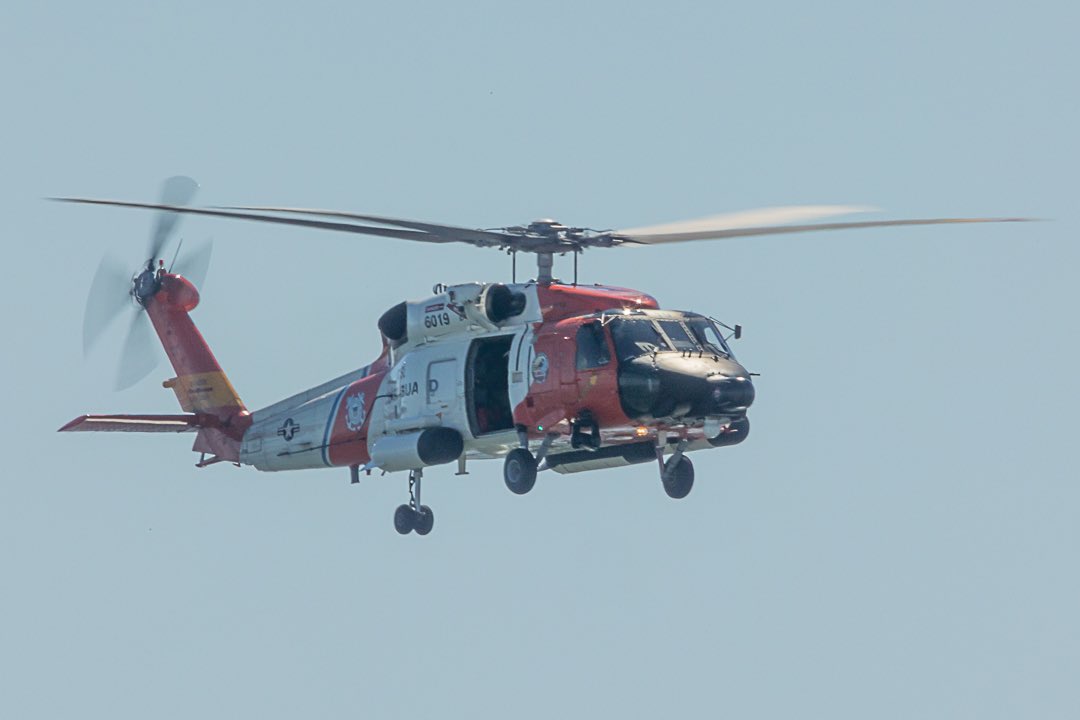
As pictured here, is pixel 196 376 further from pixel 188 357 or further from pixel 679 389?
pixel 679 389

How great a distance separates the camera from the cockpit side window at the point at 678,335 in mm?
27672

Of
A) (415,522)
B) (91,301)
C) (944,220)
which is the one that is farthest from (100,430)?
(944,220)

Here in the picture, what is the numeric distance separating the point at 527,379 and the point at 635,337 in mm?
1817

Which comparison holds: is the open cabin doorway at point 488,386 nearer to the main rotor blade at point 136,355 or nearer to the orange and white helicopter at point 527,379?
the orange and white helicopter at point 527,379

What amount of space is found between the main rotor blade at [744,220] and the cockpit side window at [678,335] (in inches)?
Result: 53.2

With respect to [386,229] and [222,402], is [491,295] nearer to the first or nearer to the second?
[386,229]

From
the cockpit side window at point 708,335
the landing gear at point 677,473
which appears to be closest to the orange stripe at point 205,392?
the landing gear at point 677,473

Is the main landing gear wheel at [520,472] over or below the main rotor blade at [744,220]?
below

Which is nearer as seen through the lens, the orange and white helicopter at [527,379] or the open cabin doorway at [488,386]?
the orange and white helicopter at [527,379]

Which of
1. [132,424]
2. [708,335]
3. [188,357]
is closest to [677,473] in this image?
[708,335]

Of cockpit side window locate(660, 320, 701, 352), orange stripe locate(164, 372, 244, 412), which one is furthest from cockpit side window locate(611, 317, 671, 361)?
orange stripe locate(164, 372, 244, 412)

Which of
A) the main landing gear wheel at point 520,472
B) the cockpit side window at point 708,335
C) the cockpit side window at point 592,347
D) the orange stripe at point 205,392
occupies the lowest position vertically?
the main landing gear wheel at point 520,472

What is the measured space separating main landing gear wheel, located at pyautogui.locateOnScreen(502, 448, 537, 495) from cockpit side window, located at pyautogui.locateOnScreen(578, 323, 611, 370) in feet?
5.31

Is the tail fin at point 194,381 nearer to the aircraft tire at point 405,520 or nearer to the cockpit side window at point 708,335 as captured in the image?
the aircraft tire at point 405,520
